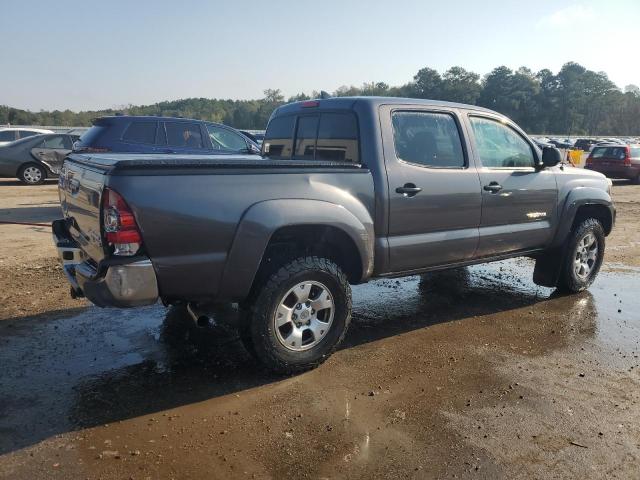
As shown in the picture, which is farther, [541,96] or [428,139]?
[541,96]

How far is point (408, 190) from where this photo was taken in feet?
13.8

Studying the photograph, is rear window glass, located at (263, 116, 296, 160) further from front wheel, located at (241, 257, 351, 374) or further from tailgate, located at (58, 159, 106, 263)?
tailgate, located at (58, 159, 106, 263)

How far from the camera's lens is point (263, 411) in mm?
3285

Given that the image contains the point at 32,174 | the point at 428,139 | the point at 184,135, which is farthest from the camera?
the point at 32,174

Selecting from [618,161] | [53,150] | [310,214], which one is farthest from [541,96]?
[310,214]

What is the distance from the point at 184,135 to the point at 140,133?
76cm

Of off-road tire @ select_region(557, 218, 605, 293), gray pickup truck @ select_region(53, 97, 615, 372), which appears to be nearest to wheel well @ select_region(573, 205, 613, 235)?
off-road tire @ select_region(557, 218, 605, 293)

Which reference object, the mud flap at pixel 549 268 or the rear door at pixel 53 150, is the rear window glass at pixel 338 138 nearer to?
the mud flap at pixel 549 268

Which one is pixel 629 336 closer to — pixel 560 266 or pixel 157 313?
pixel 560 266

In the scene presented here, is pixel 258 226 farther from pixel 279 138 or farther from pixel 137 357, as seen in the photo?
pixel 279 138

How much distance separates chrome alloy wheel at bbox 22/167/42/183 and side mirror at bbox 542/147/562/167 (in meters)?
13.9

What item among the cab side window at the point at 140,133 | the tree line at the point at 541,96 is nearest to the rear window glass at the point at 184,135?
the cab side window at the point at 140,133

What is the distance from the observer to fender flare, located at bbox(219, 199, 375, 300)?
3402 millimetres

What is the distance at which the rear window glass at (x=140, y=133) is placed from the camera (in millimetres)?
9309
